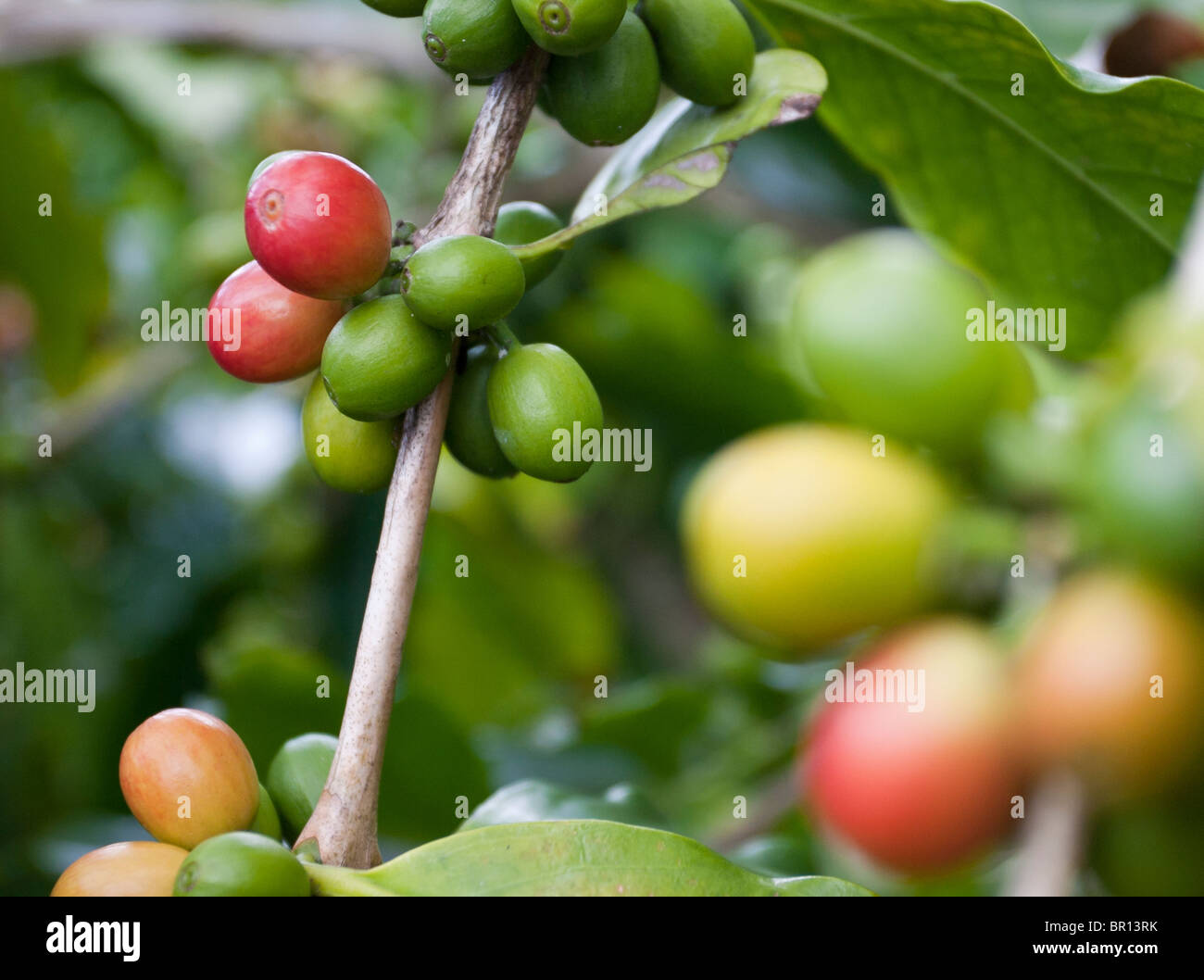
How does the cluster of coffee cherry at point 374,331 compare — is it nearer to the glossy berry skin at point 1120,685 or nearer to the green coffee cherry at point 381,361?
the green coffee cherry at point 381,361

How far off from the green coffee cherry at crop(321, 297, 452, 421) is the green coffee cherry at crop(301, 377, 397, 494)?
0.13ft

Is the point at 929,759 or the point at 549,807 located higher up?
the point at 929,759

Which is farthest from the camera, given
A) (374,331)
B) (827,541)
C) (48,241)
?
(48,241)

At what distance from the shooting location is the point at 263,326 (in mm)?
874

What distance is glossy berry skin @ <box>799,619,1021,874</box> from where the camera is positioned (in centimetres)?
52

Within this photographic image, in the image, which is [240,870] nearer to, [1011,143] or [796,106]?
[796,106]

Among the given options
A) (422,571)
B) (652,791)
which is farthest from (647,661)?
(652,791)

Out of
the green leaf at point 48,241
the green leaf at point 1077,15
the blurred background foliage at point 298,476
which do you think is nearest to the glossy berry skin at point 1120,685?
the blurred background foliage at point 298,476

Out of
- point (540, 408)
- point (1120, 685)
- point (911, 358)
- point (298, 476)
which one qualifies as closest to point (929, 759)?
point (1120, 685)

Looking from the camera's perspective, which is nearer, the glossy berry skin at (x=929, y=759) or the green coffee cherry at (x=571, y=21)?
the glossy berry skin at (x=929, y=759)

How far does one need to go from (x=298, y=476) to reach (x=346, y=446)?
257cm

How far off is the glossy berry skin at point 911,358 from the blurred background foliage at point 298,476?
101cm

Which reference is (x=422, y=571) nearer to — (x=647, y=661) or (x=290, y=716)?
(x=647, y=661)

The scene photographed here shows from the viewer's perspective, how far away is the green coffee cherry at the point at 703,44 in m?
0.93
